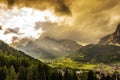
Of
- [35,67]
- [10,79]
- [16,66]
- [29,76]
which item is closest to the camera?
[10,79]

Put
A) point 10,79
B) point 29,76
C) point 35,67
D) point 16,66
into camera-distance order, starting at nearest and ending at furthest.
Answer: point 10,79
point 29,76
point 35,67
point 16,66

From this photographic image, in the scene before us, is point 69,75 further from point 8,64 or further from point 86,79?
point 8,64

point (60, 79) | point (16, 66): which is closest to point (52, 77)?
point (60, 79)

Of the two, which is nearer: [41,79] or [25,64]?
[41,79]

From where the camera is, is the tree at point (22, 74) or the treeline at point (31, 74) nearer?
the treeline at point (31, 74)

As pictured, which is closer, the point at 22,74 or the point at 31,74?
the point at 31,74

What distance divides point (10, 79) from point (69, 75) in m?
39.8

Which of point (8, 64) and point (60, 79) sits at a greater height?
point (8, 64)

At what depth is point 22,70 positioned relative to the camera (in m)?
166

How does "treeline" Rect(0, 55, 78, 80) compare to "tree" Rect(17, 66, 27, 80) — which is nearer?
"treeline" Rect(0, 55, 78, 80)

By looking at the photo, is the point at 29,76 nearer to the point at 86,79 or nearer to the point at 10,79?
the point at 10,79

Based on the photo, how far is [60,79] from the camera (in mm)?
173125

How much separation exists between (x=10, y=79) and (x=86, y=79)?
162 ft

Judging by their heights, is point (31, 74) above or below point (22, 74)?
below
